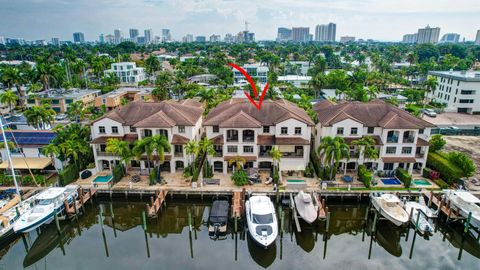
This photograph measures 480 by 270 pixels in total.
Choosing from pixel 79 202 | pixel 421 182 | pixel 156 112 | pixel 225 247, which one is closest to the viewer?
pixel 225 247

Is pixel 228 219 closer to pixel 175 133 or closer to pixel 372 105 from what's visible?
pixel 175 133

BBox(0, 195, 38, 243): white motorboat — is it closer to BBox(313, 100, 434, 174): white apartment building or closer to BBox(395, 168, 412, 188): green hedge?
BBox(313, 100, 434, 174): white apartment building

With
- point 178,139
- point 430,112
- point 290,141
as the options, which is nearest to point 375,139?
point 290,141

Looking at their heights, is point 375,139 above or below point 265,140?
above

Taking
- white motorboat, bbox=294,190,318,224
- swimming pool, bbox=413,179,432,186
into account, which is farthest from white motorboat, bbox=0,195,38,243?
swimming pool, bbox=413,179,432,186

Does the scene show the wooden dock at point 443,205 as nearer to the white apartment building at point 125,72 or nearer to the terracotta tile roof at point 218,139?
the terracotta tile roof at point 218,139

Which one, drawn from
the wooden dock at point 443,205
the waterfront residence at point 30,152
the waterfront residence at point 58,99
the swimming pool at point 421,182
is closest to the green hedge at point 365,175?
the swimming pool at point 421,182

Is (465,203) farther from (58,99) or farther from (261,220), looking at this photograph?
(58,99)

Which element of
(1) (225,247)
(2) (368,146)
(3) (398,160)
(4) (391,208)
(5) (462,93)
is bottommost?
(1) (225,247)
